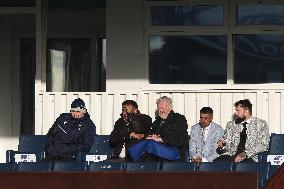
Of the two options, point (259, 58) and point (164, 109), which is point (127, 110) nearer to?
point (164, 109)

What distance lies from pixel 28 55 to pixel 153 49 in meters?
2.81

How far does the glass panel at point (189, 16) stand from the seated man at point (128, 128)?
63.7 inches

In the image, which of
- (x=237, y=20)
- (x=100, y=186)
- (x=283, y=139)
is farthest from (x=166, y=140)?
(x=100, y=186)

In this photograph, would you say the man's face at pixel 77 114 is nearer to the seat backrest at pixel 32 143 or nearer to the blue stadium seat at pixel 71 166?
the seat backrest at pixel 32 143

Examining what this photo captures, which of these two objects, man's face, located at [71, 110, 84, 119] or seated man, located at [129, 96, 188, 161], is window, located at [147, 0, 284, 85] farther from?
man's face, located at [71, 110, 84, 119]

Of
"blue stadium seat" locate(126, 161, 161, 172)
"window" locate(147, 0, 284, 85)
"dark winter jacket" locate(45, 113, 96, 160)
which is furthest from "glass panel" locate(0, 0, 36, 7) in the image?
"blue stadium seat" locate(126, 161, 161, 172)

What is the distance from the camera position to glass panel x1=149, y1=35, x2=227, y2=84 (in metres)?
14.9

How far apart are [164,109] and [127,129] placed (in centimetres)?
66

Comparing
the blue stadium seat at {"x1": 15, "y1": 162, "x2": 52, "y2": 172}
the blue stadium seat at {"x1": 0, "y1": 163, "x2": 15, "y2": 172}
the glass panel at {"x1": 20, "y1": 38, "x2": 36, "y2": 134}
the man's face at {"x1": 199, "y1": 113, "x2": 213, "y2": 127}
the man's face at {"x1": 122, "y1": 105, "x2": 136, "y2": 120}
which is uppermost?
the glass panel at {"x1": 20, "y1": 38, "x2": 36, "y2": 134}

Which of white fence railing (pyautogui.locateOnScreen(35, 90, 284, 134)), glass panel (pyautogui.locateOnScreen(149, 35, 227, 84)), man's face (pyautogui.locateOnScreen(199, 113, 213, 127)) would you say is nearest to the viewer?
man's face (pyautogui.locateOnScreen(199, 113, 213, 127))

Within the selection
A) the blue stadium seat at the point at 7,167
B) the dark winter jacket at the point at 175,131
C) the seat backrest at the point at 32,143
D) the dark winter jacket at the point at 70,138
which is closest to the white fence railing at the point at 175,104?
the seat backrest at the point at 32,143

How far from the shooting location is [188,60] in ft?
49.0

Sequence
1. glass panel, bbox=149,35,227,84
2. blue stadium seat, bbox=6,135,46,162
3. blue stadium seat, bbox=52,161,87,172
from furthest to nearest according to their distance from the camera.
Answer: glass panel, bbox=149,35,227,84
blue stadium seat, bbox=6,135,46,162
blue stadium seat, bbox=52,161,87,172

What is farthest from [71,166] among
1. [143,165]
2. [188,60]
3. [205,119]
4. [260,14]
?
[260,14]
